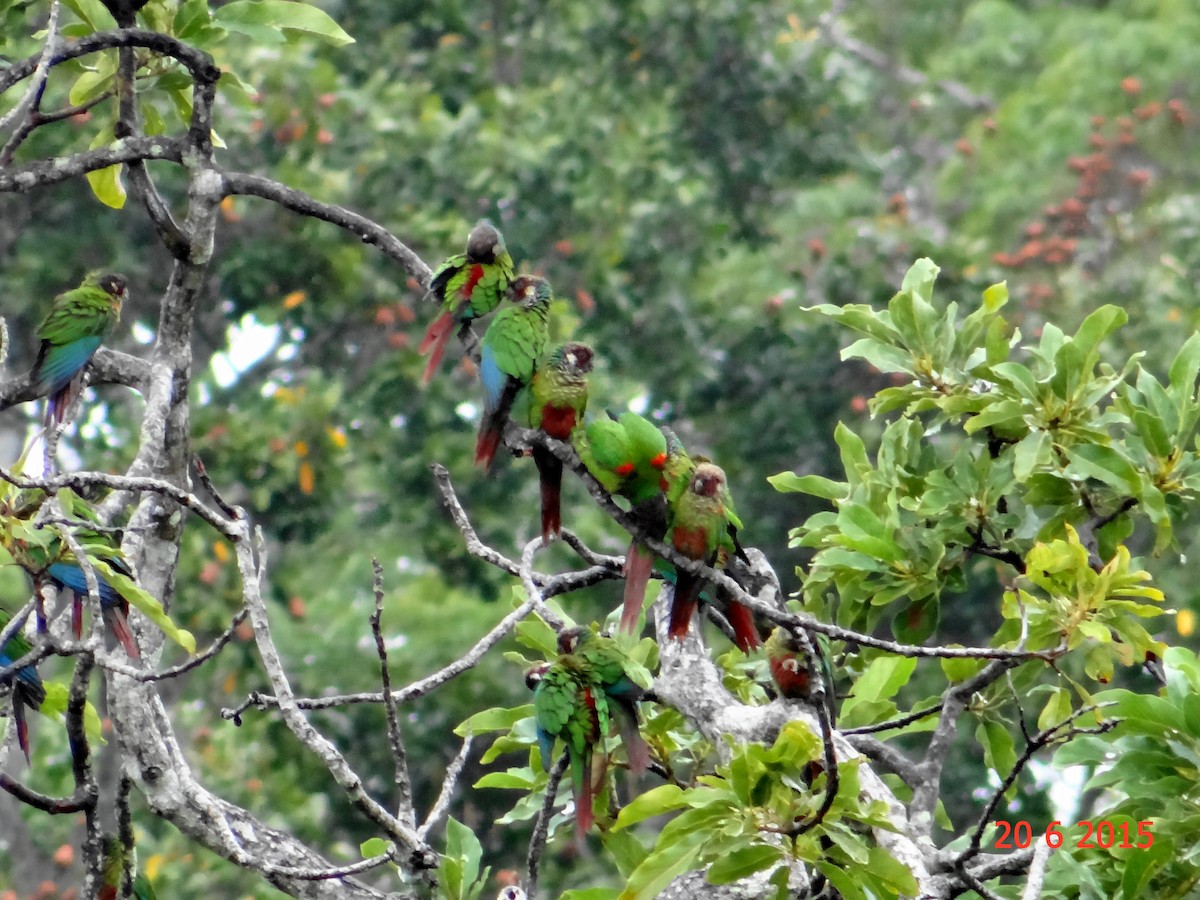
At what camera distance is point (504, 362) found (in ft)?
10.7

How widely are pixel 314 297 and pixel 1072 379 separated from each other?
570 centimetres

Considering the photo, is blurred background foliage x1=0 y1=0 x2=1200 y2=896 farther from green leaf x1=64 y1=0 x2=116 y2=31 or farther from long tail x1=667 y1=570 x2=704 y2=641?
long tail x1=667 y1=570 x2=704 y2=641

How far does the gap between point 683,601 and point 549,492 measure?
39 centimetres

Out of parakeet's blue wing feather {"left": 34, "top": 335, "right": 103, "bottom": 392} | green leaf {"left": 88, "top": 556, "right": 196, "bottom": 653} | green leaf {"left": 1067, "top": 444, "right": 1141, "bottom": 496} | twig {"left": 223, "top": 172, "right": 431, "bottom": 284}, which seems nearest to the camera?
green leaf {"left": 88, "top": 556, "right": 196, "bottom": 653}

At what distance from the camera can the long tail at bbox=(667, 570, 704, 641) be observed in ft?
10.2

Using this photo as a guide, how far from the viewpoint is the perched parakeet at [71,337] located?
391 centimetres

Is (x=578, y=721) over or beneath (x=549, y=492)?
beneath

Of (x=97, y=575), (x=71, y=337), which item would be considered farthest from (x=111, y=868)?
(x=71, y=337)

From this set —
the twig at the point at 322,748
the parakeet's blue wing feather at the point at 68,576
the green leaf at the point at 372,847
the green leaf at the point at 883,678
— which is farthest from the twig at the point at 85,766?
the green leaf at the point at 883,678

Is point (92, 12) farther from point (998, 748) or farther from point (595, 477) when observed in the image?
point (998, 748)

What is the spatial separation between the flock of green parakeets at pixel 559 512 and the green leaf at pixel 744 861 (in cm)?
46

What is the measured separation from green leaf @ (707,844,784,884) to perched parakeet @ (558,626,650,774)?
1.73 feet

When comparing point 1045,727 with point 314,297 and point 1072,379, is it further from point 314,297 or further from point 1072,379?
point 314,297

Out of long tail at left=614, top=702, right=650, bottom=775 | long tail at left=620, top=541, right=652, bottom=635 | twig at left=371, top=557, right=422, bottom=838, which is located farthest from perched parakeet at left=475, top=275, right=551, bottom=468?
twig at left=371, top=557, right=422, bottom=838
